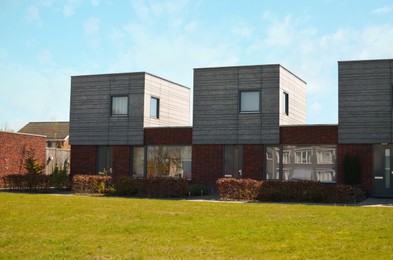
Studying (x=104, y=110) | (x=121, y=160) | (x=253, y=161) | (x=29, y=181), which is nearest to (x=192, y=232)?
(x=253, y=161)

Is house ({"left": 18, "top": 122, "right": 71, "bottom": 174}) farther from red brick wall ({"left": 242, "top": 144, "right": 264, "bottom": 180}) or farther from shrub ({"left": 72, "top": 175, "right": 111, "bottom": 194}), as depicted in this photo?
red brick wall ({"left": 242, "top": 144, "right": 264, "bottom": 180})

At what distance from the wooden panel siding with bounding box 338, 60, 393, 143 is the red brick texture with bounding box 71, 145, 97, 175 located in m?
12.1

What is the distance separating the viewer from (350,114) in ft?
79.5

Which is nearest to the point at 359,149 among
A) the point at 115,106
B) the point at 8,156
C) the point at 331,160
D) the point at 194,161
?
the point at 331,160

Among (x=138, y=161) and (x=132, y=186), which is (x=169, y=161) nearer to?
(x=138, y=161)

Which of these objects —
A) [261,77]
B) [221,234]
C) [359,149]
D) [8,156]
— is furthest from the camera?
[8,156]

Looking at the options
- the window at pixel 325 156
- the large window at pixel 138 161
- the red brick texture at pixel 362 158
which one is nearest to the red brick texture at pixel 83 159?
the large window at pixel 138 161

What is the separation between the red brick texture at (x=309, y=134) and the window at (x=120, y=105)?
7902mm

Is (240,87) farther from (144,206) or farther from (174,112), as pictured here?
(144,206)

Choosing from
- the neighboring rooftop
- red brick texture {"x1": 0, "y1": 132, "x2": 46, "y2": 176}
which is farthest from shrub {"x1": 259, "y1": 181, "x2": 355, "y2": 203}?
the neighboring rooftop

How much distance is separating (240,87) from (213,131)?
233 centimetres

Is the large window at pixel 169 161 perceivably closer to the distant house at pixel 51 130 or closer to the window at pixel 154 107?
the window at pixel 154 107

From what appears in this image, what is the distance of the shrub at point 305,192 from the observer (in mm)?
21234

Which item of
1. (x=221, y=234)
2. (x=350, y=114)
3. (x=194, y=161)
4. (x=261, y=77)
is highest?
(x=261, y=77)
